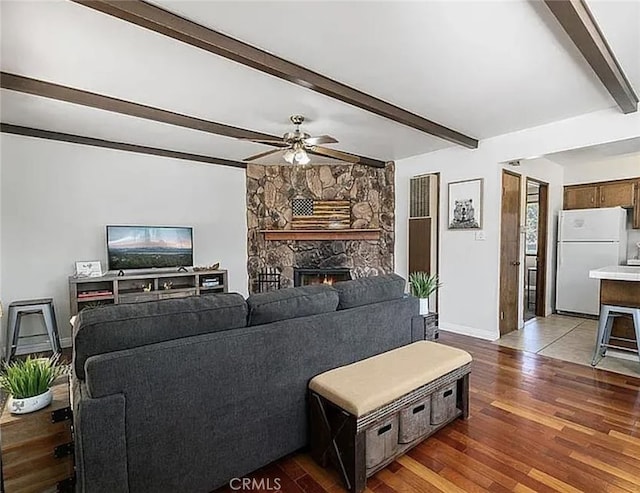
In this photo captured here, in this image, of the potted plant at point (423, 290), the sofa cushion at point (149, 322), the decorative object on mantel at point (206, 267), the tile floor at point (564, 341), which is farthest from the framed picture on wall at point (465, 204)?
the sofa cushion at point (149, 322)

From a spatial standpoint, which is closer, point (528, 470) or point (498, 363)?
point (528, 470)

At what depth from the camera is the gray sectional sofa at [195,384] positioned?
4.49ft

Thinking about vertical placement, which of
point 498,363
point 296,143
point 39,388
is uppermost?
point 296,143

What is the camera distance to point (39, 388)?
4.94ft

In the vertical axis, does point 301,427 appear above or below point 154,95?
below

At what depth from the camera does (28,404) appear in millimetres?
1456

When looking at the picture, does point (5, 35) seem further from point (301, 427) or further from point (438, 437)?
point (438, 437)

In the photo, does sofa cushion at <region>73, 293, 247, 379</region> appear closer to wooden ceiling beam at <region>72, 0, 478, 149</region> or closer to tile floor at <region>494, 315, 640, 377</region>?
wooden ceiling beam at <region>72, 0, 478, 149</region>

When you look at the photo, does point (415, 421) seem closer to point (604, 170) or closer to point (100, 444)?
point (100, 444)

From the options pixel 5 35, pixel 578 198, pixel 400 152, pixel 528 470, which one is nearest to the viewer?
pixel 528 470

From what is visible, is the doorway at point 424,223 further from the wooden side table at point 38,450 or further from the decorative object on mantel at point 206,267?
the wooden side table at point 38,450

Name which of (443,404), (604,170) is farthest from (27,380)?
(604,170)

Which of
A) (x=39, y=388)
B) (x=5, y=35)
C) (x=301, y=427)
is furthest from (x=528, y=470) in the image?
(x=5, y=35)

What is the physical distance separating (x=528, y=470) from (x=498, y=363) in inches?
66.0
